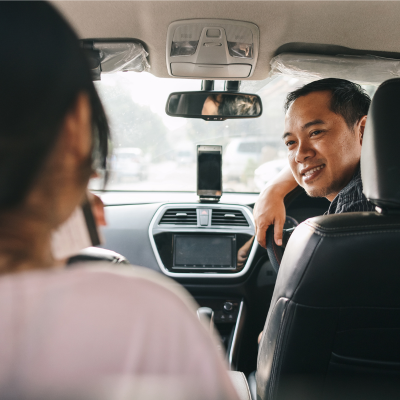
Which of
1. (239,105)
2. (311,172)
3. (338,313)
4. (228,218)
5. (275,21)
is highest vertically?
(275,21)

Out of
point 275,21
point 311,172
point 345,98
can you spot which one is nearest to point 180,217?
point 311,172

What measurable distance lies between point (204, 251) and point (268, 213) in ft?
2.27

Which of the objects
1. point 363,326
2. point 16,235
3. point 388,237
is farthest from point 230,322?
point 16,235

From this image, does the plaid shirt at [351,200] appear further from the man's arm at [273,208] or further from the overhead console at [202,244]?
the overhead console at [202,244]

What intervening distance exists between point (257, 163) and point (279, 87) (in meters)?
0.99

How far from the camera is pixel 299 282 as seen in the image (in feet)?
4.60

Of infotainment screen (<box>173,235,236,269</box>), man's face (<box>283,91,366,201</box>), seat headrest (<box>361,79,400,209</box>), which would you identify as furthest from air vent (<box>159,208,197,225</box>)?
seat headrest (<box>361,79,400,209</box>)

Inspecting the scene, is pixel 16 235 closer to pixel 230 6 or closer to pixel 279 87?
pixel 230 6

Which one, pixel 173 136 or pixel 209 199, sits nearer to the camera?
pixel 209 199

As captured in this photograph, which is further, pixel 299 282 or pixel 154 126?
pixel 154 126

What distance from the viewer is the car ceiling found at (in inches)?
78.6

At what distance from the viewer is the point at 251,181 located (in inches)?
153

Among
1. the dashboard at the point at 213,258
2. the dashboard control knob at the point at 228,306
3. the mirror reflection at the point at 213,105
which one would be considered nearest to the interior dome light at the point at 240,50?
the mirror reflection at the point at 213,105

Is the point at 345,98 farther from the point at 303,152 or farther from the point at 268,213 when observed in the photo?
the point at 268,213
